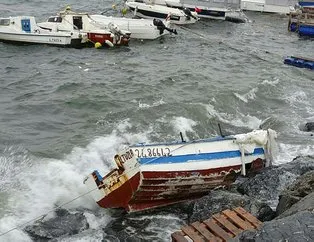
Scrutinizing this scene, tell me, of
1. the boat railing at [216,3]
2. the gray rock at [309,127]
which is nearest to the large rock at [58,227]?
the gray rock at [309,127]

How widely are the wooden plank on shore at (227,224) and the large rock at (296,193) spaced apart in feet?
5.38

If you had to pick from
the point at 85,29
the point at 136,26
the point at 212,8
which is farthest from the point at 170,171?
the point at 212,8

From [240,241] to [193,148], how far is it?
17.3ft

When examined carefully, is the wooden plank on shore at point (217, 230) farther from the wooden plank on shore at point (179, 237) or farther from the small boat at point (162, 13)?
the small boat at point (162, 13)

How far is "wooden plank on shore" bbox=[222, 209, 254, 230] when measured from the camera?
9411 mm

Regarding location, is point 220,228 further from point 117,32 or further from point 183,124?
point 117,32

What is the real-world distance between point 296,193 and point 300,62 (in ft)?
66.6

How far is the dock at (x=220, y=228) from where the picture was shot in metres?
9.16

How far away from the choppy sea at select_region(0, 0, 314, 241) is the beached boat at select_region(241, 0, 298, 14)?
50.0 feet

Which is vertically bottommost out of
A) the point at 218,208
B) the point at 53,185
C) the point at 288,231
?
the point at 53,185

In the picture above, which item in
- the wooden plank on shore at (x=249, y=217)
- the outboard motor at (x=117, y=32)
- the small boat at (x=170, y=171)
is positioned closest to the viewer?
the wooden plank on shore at (x=249, y=217)

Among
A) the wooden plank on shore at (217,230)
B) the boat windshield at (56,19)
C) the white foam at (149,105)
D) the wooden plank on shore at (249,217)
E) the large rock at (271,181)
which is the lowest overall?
the white foam at (149,105)

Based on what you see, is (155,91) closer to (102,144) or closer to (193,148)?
(102,144)

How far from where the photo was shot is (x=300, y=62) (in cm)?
2952
